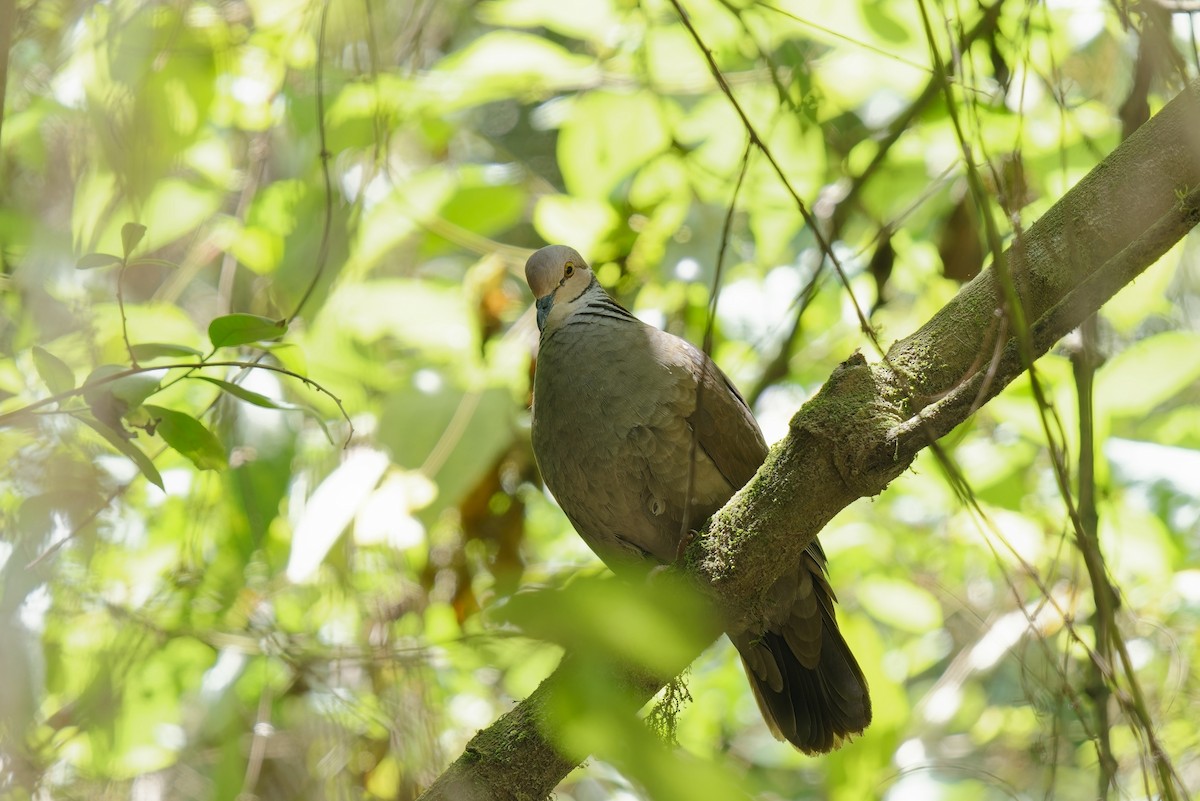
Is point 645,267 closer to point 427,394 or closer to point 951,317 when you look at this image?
point 427,394

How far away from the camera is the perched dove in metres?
3.09

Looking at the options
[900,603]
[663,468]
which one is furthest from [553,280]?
[900,603]

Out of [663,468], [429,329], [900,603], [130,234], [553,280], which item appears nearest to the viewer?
[130,234]

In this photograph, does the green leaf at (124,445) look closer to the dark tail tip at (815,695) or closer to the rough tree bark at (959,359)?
the rough tree bark at (959,359)

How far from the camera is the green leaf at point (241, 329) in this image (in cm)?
202

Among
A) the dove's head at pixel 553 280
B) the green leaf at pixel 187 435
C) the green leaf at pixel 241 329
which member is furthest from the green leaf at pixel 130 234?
the dove's head at pixel 553 280

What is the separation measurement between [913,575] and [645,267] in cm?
242

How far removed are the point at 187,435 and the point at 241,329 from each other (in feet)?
0.80

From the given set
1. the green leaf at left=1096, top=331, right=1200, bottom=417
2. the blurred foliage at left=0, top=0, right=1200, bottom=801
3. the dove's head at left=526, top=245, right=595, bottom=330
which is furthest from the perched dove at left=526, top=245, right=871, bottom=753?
the green leaf at left=1096, top=331, right=1200, bottom=417

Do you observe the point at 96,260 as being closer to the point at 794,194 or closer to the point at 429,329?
the point at 794,194

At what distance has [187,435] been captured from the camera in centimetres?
210

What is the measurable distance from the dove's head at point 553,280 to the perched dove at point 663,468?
0.11 metres

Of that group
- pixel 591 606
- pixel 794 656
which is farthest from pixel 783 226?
pixel 591 606

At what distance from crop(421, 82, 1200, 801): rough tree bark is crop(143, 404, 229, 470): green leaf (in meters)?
0.82
